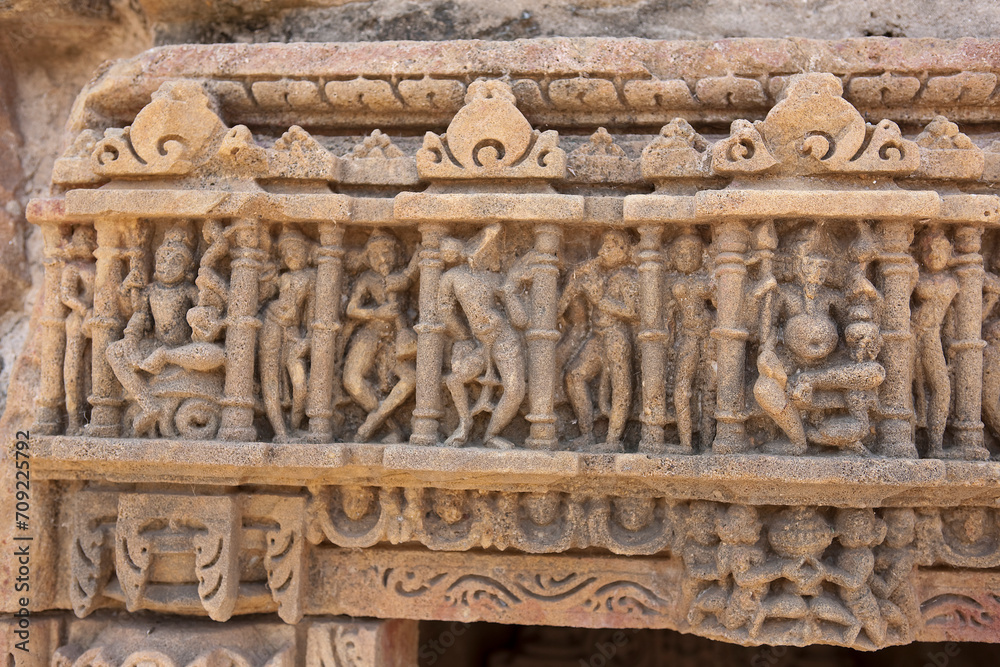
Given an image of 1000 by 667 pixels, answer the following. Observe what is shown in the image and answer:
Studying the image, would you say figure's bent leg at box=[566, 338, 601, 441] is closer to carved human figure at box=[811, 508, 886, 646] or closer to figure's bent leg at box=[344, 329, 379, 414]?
figure's bent leg at box=[344, 329, 379, 414]

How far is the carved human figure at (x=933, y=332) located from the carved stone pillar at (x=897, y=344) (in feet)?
0.25

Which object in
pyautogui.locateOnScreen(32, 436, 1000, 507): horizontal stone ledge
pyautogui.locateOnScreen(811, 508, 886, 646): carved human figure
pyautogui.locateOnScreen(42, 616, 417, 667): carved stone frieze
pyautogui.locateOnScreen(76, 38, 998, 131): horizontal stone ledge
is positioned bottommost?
pyautogui.locateOnScreen(42, 616, 417, 667): carved stone frieze

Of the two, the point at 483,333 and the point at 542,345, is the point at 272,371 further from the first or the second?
the point at 542,345

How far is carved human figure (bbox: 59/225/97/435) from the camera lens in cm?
304

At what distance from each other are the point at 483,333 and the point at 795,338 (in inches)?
43.1

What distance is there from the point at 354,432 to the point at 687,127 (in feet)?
5.62

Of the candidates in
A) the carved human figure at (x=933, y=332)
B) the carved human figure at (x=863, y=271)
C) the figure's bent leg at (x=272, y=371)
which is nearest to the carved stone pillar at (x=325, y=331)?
the figure's bent leg at (x=272, y=371)

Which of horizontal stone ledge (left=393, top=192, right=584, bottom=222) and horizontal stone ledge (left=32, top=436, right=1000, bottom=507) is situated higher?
horizontal stone ledge (left=393, top=192, right=584, bottom=222)

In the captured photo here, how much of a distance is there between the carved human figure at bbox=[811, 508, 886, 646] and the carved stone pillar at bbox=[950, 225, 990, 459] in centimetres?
41

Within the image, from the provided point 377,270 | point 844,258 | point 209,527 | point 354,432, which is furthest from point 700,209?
point 209,527

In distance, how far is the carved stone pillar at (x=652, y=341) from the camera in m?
2.81

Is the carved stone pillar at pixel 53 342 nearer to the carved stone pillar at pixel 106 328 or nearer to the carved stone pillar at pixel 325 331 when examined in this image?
the carved stone pillar at pixel 106 328

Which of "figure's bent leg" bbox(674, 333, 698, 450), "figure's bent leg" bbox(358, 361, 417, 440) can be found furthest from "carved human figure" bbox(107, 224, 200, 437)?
"figure's bent leg" bbox(674, 333, 698, 450)

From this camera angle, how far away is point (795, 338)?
271 cm
